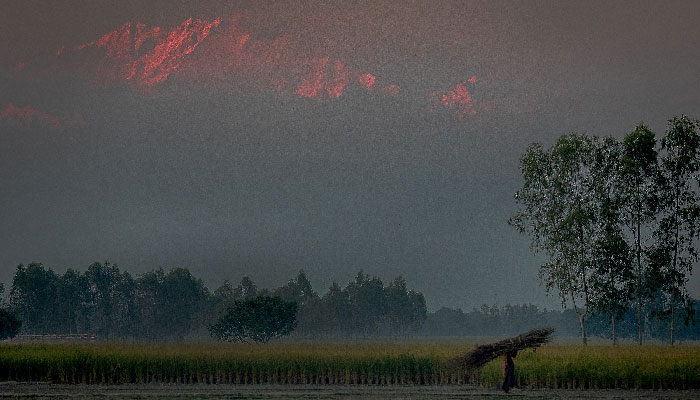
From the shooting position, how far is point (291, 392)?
133 feet

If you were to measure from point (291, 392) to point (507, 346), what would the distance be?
11072 mm

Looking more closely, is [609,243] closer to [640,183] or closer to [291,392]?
[640,183]

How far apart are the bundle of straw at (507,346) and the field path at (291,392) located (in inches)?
63.7

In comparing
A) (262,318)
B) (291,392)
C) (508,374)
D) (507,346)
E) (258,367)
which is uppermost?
(507,346)

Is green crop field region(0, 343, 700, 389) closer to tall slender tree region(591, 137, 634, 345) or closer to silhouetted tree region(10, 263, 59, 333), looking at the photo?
tall slender tree region(591, 137, 634, 345)

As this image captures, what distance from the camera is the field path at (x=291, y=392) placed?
3734 centimetres

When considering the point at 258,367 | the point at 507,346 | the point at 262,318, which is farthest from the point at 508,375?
the point at 262,318

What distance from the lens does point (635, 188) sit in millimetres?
63938

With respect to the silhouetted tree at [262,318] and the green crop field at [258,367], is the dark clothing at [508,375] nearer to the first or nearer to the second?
the green crop field at [258,367]

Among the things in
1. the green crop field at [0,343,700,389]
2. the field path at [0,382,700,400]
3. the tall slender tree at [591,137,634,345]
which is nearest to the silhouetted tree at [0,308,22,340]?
the green crop field at [0,343,700,389]

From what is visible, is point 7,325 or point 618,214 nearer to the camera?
point 618,214

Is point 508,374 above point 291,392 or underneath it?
above

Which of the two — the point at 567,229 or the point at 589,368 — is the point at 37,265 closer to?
the point at 567,229

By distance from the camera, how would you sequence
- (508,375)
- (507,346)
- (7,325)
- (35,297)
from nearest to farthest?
(507,346), (508,375), (7,325), (35,297)
